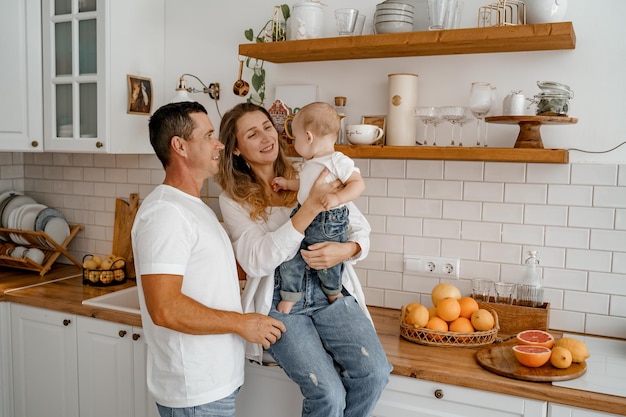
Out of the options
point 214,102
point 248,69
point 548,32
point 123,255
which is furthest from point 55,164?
point 548,32

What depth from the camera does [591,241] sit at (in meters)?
2.39

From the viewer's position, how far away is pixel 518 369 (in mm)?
2023

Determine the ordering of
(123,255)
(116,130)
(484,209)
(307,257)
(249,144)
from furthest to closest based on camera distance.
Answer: (123,255) < (116,130) < (484,209) < (249,144) < (307,257)

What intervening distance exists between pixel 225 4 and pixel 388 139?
3.79ft

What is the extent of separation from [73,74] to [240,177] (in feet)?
4.16

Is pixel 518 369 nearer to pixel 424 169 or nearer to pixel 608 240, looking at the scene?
pixel 608 240

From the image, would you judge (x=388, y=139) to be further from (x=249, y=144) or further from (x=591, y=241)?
(x=591, y=241)

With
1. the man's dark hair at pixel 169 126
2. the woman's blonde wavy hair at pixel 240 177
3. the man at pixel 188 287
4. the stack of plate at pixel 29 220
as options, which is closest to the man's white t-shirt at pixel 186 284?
the man at pixel 188 287

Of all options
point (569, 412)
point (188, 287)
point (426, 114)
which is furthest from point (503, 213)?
point (188, 287)

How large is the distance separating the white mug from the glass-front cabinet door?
128 cm

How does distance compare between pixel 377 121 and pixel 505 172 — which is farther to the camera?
pixel 377 121

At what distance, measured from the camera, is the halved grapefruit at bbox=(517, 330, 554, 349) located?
6.92ft

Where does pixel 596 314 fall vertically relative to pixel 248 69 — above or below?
below

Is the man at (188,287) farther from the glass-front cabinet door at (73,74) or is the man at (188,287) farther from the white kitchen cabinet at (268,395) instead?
the glass-front cabinet door at (73,74)
